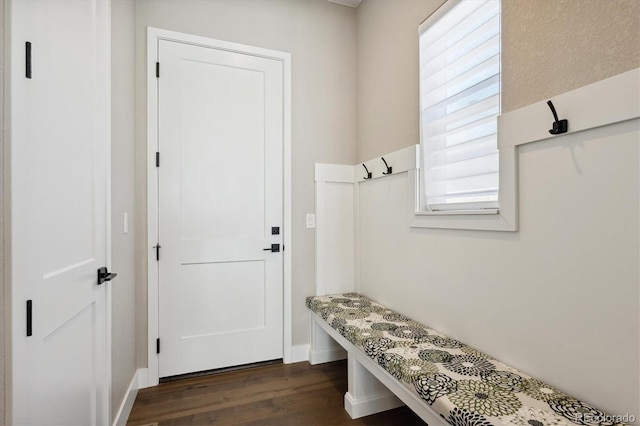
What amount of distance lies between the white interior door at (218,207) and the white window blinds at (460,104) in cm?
116

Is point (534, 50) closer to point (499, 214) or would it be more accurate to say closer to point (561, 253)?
point (499, 214)

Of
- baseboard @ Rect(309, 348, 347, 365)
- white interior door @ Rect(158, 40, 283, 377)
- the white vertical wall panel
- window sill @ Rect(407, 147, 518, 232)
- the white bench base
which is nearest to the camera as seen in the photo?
window sill @ Rect(407, 147, 518, 232)

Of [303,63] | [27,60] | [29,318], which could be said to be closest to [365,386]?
[29,318]

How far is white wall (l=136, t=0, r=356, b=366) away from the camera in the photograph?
230 centimetres

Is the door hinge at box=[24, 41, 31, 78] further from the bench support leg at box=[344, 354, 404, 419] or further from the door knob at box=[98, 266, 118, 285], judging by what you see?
the bench support leg at box=[344, 354, 404, 419]

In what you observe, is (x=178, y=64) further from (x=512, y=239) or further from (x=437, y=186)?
(x=512, y=239)

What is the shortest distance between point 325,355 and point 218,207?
1443 millimetres

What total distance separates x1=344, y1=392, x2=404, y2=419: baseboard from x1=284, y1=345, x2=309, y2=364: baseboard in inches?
27.4

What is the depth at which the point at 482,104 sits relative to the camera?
1526 millimetres

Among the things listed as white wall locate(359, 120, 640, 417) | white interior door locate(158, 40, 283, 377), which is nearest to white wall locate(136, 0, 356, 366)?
white interior door locate(158, 40, 283, 377)

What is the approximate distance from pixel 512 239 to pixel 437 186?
0.58 meters

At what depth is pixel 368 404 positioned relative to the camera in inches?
71.7

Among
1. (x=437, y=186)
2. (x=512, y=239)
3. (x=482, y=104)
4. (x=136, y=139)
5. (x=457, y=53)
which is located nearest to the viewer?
(x=512, y=239)

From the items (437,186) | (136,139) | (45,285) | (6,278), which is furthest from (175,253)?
(437,186)
